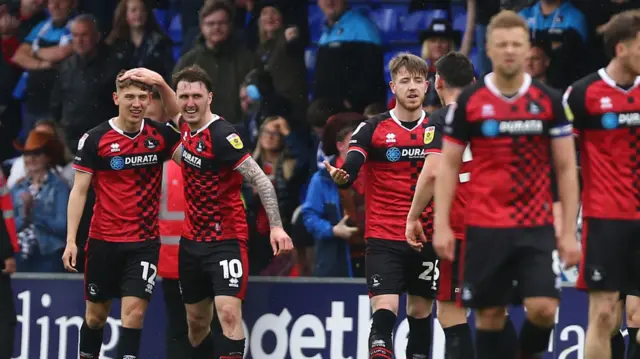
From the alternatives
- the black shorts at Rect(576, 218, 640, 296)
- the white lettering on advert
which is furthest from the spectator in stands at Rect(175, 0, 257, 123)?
the black shorts at Rect(576, 218, 640, 296)

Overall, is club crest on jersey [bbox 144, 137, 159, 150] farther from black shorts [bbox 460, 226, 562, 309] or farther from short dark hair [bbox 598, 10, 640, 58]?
short dark hair [bbox 598, 10, 640, 58]

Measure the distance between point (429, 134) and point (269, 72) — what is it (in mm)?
3862

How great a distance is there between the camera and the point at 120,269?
1009 cm

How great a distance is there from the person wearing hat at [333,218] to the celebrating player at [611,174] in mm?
3190

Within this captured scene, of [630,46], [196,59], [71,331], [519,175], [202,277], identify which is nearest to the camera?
[519,175]

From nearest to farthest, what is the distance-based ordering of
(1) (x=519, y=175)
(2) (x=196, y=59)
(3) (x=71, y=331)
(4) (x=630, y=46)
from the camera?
(1) (x=519, y=175), (4) (x=630, y=46), (3) (x=71, y=331), (2) (x=196, y=59)

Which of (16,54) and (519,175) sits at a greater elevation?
(16,54)

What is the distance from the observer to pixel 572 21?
1194 centimetres

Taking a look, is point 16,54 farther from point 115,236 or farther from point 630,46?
point 630,46

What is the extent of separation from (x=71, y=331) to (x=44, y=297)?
0.37 m

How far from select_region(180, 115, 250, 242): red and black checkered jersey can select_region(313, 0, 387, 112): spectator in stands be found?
2796mm

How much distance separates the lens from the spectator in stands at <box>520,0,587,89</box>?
11758mm

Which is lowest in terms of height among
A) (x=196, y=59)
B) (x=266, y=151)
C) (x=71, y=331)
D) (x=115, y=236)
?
(x=71, y=331)

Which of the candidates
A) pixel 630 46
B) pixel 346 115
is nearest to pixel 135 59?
pixel 346 115
